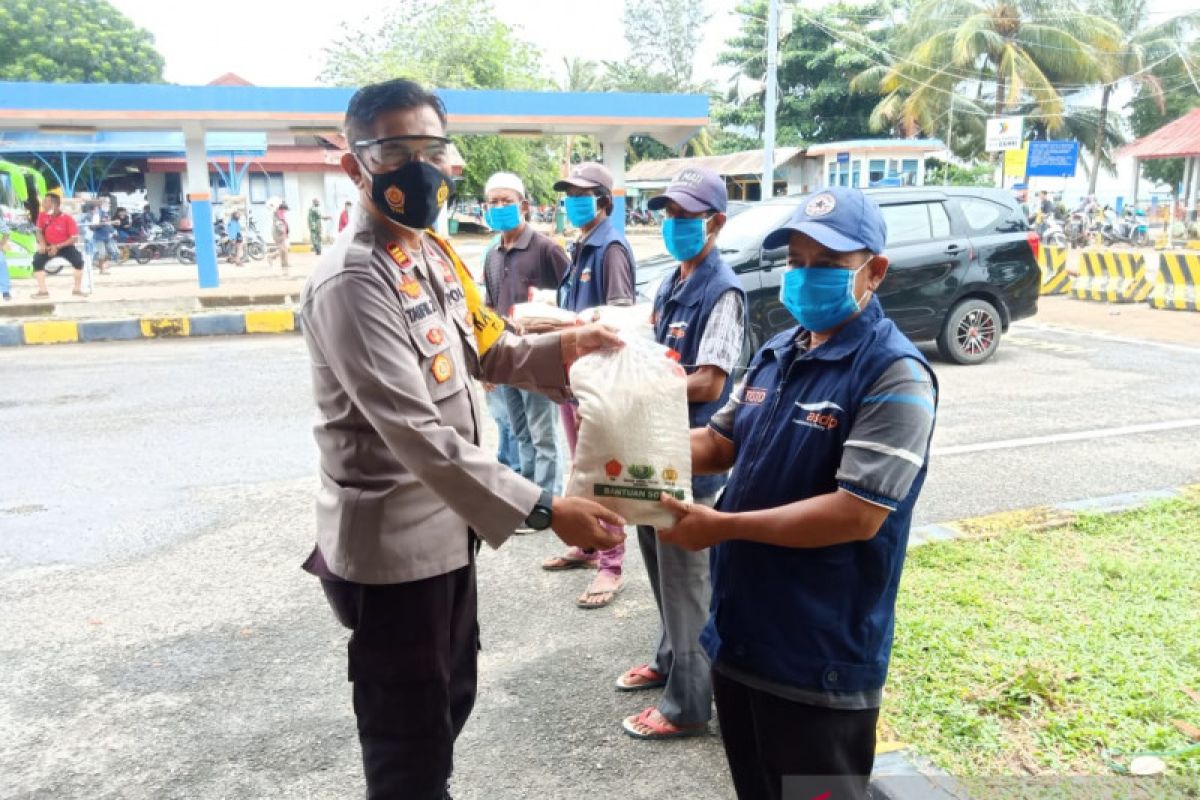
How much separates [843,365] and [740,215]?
782cm

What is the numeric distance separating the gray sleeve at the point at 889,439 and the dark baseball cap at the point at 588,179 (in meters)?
2.88

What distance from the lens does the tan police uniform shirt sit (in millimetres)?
1984

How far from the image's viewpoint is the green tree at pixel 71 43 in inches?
1447

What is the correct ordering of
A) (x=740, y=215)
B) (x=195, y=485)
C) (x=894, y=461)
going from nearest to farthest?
(x=894, y=461), (x=195, y=485), (x=740, y=215)

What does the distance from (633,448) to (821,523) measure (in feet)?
1.48

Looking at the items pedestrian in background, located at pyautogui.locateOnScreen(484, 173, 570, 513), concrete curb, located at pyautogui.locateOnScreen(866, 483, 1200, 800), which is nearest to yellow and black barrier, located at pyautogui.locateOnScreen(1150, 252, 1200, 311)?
concrete curb, located at pyautogui.locateOnScreen(866, 483, 1200, 800)

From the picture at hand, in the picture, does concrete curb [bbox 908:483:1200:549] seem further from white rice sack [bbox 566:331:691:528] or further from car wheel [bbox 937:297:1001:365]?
car wheel [bbox 937:297:1001:365]

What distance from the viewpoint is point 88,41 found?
38000 millimetres

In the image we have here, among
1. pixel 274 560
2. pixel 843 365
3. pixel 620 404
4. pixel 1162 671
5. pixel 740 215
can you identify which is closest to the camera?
pixel 843 365

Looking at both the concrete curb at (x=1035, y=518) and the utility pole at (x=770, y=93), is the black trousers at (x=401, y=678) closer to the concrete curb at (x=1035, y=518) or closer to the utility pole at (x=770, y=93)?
the concrete curb at (x=1035, y=518)

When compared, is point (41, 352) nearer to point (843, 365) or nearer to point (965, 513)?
point (965, 513)

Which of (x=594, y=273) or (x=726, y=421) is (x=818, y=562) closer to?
(x=726, y=421)

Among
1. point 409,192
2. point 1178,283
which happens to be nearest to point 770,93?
point 1178,283

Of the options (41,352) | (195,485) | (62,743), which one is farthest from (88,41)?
(62,743)
